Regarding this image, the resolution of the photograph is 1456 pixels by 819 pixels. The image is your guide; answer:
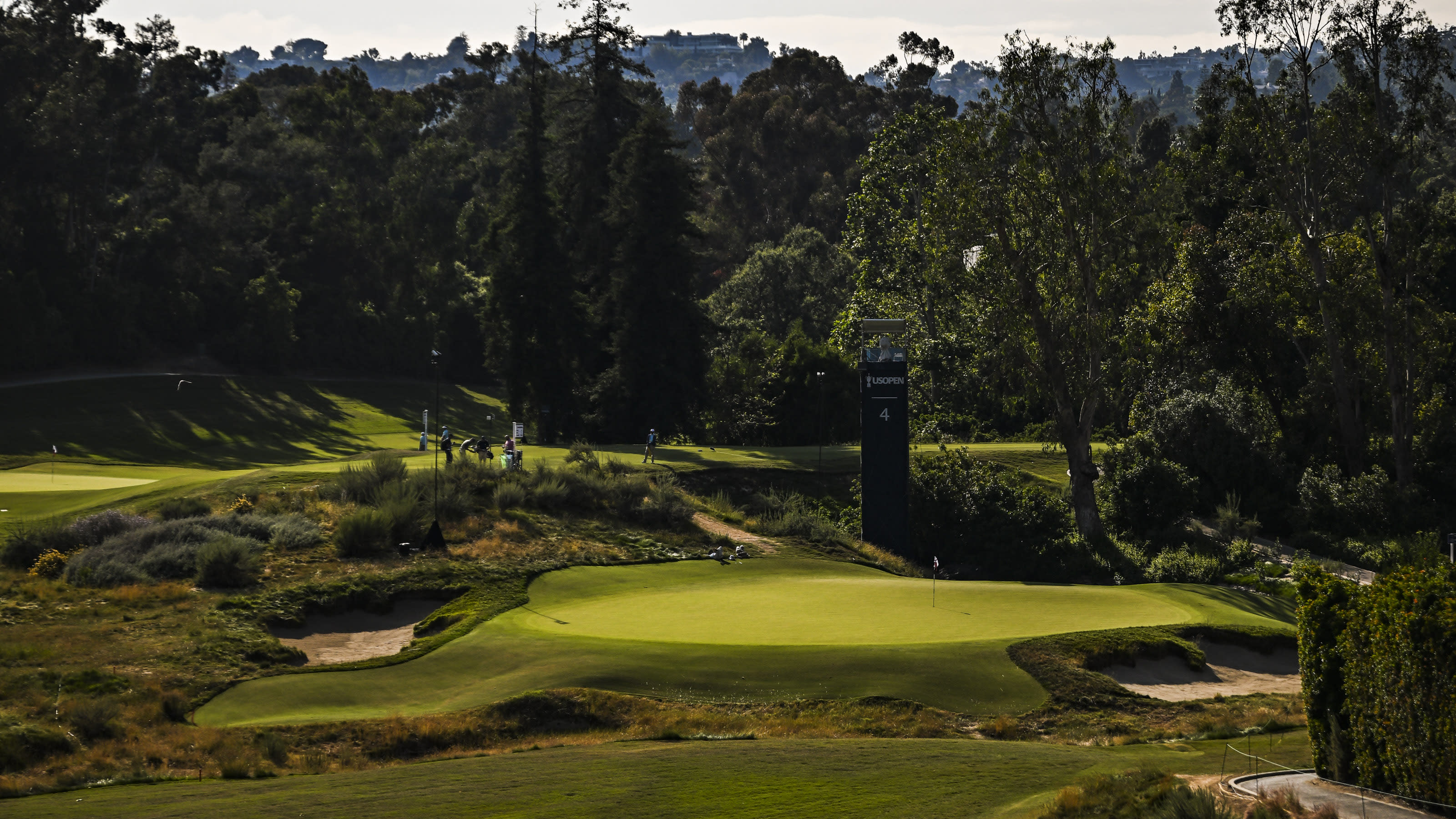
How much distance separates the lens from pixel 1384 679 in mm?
11945

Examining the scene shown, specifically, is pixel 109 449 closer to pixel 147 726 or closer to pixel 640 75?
pixel 640 75

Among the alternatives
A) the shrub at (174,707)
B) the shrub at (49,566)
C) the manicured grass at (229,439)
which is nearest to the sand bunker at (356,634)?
the shrub at (174,707)

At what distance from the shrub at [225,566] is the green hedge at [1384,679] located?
68.1 feet

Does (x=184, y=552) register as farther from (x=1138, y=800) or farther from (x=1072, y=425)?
(x=1072, y=425)

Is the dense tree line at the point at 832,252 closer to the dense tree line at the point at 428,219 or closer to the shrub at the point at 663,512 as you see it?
the dense tree line at the point at 428,219

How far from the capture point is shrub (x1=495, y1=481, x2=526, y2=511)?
33.5 meters

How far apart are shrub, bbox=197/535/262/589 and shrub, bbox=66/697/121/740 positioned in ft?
27.9

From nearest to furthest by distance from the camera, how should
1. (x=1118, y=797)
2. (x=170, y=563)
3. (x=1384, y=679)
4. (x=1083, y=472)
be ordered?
(x=1118, y=797) < (x=1384, y=679) < (x=170, y=563) < (x=1083, y=472)

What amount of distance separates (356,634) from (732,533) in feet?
42.2

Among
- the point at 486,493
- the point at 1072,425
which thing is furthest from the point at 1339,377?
the point at 486,493

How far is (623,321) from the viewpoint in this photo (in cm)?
5547

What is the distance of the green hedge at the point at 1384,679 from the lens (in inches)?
434

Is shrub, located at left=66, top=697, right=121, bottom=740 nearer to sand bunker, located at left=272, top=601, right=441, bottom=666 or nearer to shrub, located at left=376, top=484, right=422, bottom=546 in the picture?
sand bunker, located at left=272, top=601, right=441, bottom=666

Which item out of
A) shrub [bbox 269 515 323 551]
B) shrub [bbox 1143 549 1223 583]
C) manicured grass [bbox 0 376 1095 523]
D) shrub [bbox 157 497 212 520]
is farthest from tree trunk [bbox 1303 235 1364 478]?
shrub [bbox 157 497 212 520]
